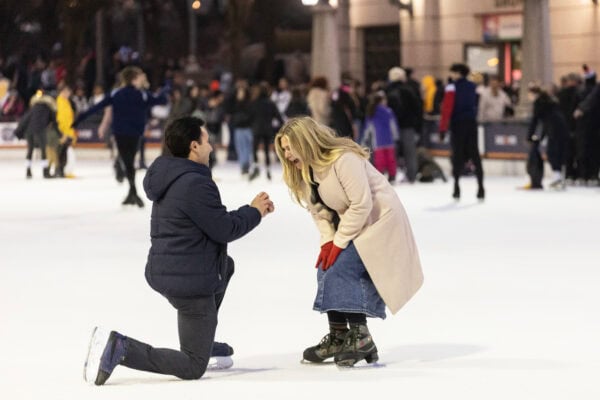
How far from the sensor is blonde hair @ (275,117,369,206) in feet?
23.1

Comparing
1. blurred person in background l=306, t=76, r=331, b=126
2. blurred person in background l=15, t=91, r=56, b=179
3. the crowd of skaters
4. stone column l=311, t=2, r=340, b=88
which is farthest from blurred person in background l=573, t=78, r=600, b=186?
stone column l=311, t=2, r=340, b=88

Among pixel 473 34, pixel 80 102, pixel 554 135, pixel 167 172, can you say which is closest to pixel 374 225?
pixel 167 172

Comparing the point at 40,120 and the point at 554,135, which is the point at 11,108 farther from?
the point at 554,135

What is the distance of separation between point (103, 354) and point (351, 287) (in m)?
1.24

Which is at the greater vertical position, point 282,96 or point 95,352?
point 282,96

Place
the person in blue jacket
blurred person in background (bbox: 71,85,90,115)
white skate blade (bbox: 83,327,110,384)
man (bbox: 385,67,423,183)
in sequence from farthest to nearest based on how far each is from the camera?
blurred person in background (bbox: 71,85,90,115)
man (bbox: 385,67,423,183)
the person in blue jacket
white skate blade (bbox: 83,327,110,384)

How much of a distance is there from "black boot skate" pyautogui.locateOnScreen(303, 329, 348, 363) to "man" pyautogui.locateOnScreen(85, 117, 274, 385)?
2.21 feet

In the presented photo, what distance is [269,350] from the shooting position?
25.6ft

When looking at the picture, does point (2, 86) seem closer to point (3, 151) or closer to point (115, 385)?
point (3, 151)

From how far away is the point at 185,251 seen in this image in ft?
21.9

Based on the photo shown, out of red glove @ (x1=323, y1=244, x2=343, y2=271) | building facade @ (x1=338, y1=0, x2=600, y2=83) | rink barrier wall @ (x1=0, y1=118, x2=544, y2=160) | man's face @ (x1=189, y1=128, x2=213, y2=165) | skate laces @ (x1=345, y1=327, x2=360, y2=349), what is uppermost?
building facade @ (x1=338, y1=0, x2=600, y2=83)

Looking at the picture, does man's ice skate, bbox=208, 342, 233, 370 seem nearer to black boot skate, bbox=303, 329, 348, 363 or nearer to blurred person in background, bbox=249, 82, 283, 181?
black boot skate, bbox=303, 329, 348, 363

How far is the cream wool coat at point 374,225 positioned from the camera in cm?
705

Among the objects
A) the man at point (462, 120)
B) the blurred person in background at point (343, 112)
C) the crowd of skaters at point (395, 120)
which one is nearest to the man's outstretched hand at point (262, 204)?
the crowd of skaters at point (395, 120)
